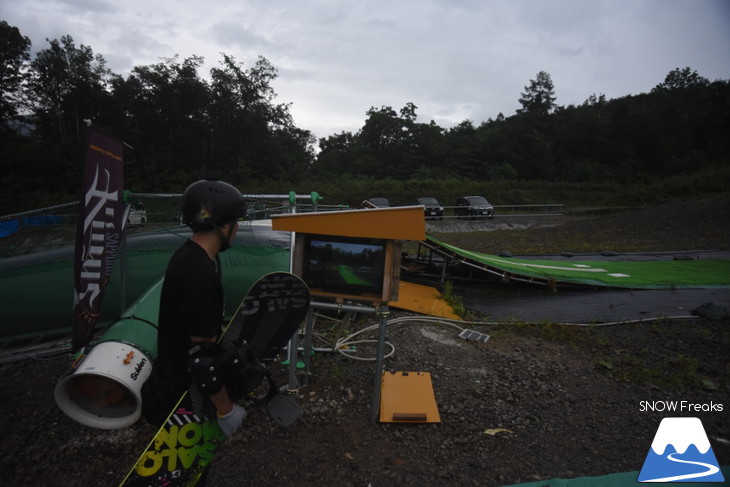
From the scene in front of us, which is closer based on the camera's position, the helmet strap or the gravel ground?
the helmet strap

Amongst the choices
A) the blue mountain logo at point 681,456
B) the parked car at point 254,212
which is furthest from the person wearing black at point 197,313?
the blue mountain logo at point 681,456

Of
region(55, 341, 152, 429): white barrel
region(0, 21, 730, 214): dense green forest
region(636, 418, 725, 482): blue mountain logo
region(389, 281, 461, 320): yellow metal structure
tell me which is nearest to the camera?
region(636, 418, 725, 482): blue mountain logo

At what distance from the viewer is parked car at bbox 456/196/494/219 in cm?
2339

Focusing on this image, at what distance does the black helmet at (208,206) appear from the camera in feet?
5.98

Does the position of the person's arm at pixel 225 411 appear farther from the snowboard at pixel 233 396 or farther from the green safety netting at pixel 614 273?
the green safety netting at pixel 614 273

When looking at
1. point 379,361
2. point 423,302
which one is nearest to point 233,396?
point 379,361

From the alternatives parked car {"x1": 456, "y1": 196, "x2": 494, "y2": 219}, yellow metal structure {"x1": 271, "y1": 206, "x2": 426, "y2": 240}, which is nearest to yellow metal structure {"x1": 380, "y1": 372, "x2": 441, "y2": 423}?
yellow metal structure {"x1": 271, "y1": 206, "x2": 426, "y2": 240}

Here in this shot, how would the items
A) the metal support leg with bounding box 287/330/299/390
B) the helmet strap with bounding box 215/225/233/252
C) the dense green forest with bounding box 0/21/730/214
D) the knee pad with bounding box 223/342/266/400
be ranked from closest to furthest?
1. the knee pad with bounding box 223/342/266/400
2. the helmet strap with bounding box 215/225/233/252
3. the metal support leg with bounding box 287/330/299/390
4. the dense green forest with bounding box 0/21/730/214

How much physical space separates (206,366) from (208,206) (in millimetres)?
809

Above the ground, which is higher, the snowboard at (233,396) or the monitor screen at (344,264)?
the monitor screen at (344,264)

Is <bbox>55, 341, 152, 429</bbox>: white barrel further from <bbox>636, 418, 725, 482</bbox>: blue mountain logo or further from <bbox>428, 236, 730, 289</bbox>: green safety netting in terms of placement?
<bbox>428, 236, 730, 289</bbox>: green safety netting

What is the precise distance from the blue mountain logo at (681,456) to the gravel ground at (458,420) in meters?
0.10

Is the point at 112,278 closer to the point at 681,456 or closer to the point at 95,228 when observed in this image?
the point at 95,228

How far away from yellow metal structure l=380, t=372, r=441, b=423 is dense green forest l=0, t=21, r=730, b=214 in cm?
2771
